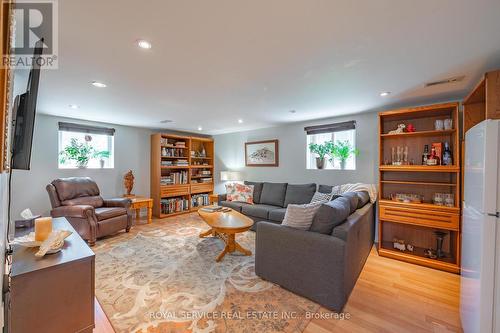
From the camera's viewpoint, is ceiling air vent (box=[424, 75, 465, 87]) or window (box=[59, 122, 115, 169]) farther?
window (box=[59, 122, 115, 169])

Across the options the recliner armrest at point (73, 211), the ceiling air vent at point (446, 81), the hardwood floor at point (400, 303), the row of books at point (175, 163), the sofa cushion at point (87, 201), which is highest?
the ceiling air vent at point (446, 81)

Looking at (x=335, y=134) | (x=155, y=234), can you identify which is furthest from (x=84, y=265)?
(x=335, y=134)

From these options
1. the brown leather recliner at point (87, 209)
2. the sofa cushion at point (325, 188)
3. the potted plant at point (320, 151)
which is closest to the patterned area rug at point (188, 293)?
the brown leather recliner at point (87, 209)

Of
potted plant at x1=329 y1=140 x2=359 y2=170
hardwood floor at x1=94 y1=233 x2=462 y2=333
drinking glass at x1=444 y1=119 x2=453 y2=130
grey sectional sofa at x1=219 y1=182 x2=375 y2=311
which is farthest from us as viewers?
potted plant at x1=329 y1=140 x2=359 y2=170

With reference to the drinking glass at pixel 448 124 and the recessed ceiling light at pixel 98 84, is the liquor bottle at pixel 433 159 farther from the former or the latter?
the recessed ceiling light at pixel 98 84

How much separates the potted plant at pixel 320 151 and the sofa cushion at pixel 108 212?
12.5ft

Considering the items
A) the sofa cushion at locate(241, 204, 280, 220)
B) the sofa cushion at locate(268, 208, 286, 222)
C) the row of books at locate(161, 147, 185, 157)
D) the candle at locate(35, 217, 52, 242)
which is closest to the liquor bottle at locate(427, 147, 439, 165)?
the sofa cushion at locate(268, 208, 286, 222)

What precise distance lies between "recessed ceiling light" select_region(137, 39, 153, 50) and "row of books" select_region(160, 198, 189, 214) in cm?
403

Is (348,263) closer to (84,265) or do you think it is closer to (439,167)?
(439,167)

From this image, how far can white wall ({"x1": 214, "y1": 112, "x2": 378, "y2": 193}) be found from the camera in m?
3.62

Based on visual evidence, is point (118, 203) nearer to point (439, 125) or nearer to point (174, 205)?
point (174, 205)

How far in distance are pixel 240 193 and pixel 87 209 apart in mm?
2743

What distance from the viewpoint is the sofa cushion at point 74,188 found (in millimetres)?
3508

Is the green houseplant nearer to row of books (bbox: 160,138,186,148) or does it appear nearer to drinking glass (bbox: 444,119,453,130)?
row of books (bbox: 160,138,186,148)
